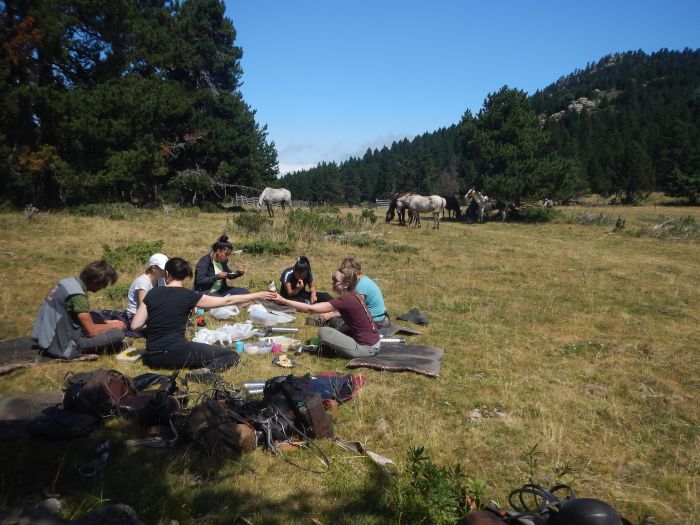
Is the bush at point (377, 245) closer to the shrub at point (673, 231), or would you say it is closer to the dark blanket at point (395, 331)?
the dark blanket at point (395, 331)

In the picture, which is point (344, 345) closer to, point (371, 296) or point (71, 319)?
point (371, 296)

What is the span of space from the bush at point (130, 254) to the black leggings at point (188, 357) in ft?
21.0

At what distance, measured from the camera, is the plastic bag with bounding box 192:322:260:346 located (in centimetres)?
688

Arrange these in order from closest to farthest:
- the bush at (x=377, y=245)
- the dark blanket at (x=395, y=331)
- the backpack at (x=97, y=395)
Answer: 1. the backpack at (x=97, y=395)
2. the dark blanket at (x=395, y=331)
3. the bush at (x=377, y=245)

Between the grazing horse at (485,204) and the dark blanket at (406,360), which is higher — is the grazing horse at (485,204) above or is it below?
above

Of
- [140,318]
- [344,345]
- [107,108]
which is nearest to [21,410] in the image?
[140,318]

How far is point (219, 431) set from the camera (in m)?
3.89

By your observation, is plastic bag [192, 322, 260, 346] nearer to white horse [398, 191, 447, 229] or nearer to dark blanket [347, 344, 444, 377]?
dark blanket [347, 344, 444, 377]

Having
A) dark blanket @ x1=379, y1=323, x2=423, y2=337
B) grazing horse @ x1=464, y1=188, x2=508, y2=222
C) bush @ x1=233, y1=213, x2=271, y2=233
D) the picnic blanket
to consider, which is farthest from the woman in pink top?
grazing horse @ x1=464, y1=188, x2=508, y2=222

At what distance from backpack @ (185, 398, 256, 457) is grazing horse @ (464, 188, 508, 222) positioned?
2845 centimetres

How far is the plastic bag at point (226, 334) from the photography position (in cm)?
688

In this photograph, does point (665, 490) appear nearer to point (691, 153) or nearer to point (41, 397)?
point (41, 397)

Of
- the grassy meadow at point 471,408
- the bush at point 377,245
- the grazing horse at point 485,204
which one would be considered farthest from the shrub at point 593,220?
the bush at point 377,245

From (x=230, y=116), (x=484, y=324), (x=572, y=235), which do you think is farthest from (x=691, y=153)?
(x=484, y=324)
